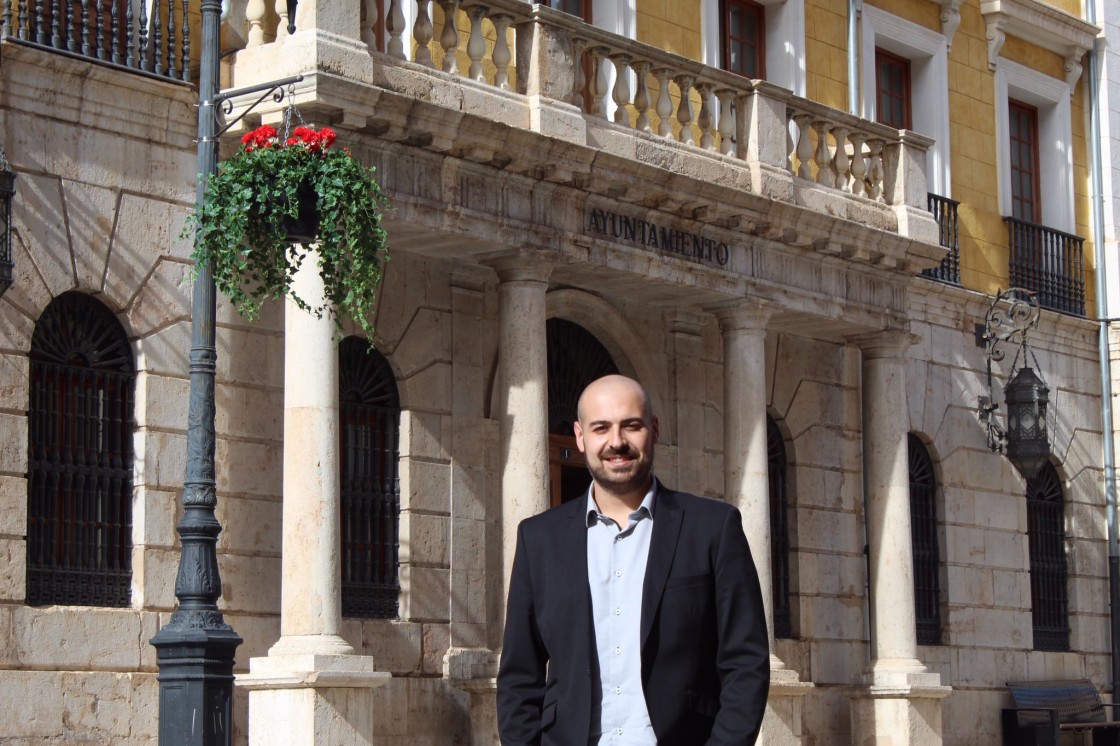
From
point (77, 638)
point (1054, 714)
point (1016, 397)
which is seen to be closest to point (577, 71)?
point (77, 638)

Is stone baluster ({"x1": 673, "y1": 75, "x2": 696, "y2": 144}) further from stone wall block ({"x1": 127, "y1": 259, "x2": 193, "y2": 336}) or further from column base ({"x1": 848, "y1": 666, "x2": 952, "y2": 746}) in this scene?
column base ({"x1": 848, "y1": 666, "x2": 952, "y2": 746})

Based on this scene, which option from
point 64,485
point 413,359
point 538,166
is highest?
point 538,166

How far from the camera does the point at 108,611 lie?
1352 centimetres

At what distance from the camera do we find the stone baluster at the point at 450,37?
15133mm

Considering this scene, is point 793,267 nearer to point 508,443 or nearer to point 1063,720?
point 508,443

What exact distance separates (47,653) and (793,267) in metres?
7.77

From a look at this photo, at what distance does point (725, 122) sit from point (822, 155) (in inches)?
55.4

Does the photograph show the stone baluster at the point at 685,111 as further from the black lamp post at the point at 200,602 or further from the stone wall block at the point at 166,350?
the black lamp post at the point at 200,602

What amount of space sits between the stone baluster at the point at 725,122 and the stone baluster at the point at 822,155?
4.10ft

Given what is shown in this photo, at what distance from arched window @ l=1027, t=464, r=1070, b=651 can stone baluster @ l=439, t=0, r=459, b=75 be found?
10372mm

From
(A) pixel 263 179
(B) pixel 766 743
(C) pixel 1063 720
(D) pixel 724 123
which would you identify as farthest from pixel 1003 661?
(A) pixel 263 179

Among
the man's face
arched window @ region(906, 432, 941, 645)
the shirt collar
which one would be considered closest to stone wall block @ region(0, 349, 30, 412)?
the shirt collar

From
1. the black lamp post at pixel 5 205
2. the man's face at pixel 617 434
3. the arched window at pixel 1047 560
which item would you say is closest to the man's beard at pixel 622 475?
the man's face at pixel 617 434

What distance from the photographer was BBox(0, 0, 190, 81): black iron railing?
13.7 meters
